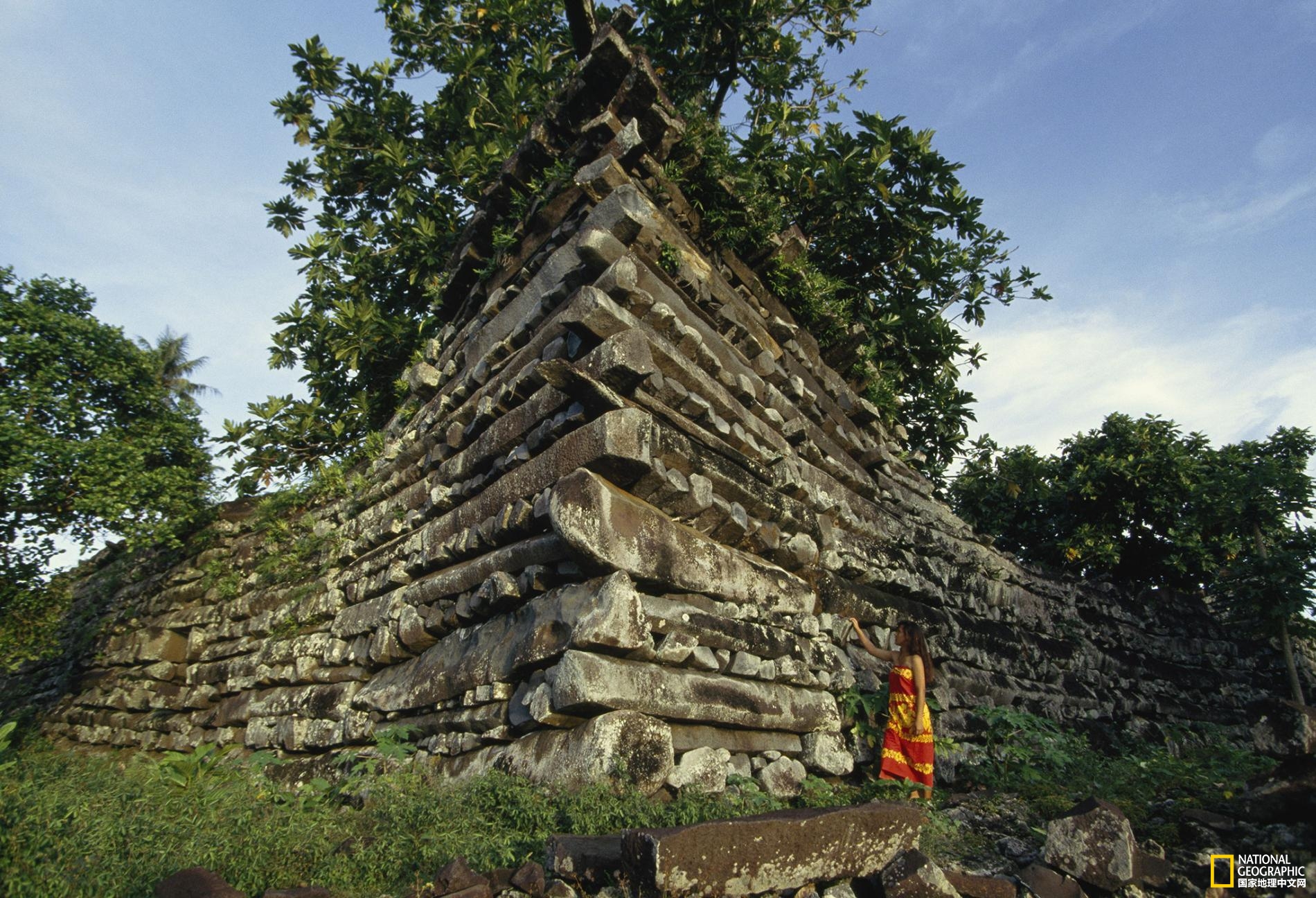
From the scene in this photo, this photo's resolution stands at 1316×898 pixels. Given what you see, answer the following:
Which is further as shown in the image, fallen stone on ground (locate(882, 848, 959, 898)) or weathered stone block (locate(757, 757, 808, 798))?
weathered stone block (locate(757, 757, 808, 798))

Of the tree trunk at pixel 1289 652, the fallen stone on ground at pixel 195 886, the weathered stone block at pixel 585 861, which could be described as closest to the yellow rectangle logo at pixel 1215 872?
the weathered stone block at pixel 585 861

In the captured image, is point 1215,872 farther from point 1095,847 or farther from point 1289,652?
point 1289,652

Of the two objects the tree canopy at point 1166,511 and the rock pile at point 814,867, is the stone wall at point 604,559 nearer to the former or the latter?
the rock pile at point 814,867

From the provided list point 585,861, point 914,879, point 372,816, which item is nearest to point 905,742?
point 914,879

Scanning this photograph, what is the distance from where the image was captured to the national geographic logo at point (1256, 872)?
2574 millimetres

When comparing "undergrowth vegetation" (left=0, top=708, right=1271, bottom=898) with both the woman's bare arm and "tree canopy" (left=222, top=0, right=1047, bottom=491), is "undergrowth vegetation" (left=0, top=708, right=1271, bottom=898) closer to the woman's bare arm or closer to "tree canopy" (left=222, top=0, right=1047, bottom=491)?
the woman's bare arm

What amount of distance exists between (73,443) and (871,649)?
8.48 meters

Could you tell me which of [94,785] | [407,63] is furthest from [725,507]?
[407,63]

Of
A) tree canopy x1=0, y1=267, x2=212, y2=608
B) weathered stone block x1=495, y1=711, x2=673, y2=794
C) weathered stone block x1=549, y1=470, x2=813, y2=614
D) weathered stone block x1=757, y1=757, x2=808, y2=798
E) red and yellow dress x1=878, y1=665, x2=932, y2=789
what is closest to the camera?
weathered stone block x1=495, y1=711, x2=673, y2=794

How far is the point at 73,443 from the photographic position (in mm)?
7859

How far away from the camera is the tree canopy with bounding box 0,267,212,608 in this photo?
7.71 meters

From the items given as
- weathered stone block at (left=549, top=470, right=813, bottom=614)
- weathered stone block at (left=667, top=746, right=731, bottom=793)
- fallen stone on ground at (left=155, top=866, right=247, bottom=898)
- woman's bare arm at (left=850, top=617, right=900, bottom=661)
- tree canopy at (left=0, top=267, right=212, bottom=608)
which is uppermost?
tree canopy at (left=0, top=267, right=212, bottom=608)

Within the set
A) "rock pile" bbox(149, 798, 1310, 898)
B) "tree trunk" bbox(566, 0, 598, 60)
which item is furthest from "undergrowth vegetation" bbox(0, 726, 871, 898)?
"tree trunk" bbox(566, 0, 598, 60)

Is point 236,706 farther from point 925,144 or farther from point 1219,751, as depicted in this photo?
point 925,144
